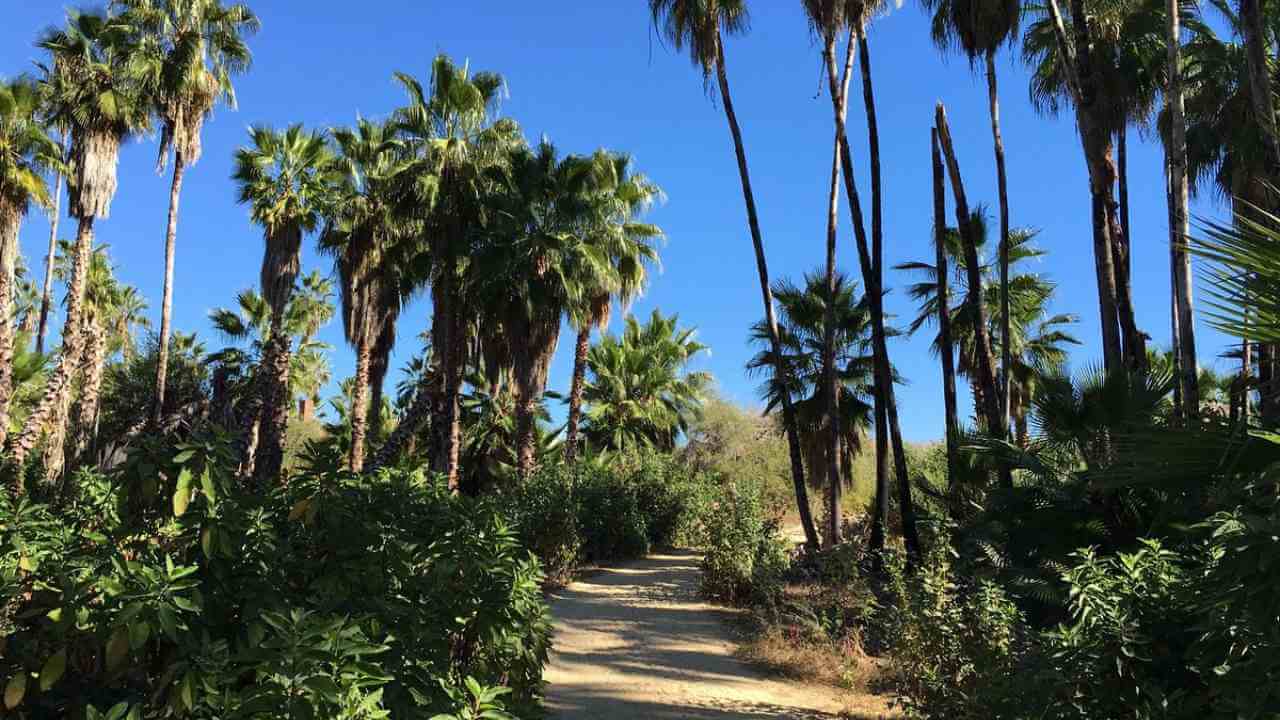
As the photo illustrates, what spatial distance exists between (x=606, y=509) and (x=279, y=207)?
1329cm

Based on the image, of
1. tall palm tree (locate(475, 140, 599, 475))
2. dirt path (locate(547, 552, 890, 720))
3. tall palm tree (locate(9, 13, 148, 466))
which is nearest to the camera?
dirt path (locate(547, 552, 890, 720))

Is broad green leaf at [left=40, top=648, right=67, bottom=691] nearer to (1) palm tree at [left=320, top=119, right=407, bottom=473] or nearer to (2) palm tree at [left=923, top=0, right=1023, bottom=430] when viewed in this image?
(2) palm tree at [left=923, top=0, right=1023, bottom=430]

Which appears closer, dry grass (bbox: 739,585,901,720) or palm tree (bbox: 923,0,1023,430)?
dry grass (bbox: 739,585,901,720)

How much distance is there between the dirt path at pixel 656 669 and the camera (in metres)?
6.57

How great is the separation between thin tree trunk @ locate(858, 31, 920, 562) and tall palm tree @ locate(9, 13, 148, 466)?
1763 cm

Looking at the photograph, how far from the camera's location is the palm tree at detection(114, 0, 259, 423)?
65.3 feet

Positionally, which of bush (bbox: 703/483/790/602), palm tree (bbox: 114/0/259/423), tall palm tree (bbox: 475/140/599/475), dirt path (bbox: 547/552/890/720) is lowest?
dirt path (bbox: 547/552/890/720)

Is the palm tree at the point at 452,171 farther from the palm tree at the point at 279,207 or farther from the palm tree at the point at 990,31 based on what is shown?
the palm tree at the point at 990,31

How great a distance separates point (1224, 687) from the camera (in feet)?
7.17

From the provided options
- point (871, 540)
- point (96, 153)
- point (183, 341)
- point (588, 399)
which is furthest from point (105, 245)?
point (871, 540)

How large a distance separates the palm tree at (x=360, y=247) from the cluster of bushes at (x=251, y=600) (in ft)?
61.3

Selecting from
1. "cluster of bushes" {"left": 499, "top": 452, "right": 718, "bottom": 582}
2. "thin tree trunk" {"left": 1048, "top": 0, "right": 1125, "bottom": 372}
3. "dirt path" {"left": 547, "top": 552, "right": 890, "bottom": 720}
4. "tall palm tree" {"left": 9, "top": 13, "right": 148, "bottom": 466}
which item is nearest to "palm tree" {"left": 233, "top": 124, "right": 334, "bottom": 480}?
"tall palm tree" {"left": 9, "top": 13, "right": 148, "bottom": 466}

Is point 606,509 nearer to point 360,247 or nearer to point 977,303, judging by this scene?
point 977,303

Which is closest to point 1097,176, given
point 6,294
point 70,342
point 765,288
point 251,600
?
point 765,288
